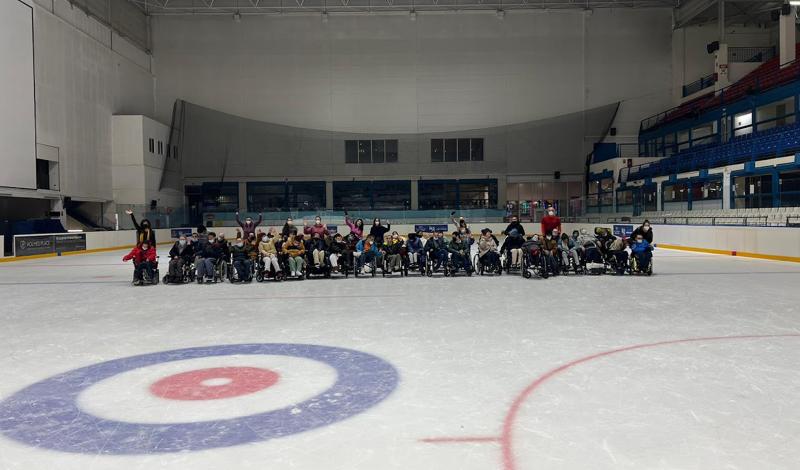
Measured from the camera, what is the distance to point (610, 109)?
3525 centimetres

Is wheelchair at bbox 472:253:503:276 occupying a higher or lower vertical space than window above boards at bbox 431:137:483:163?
lower

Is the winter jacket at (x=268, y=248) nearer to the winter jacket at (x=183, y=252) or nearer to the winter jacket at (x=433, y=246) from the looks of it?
the winter jacket at (x=183, y=252)

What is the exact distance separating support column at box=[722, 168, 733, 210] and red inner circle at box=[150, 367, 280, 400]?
842 inches

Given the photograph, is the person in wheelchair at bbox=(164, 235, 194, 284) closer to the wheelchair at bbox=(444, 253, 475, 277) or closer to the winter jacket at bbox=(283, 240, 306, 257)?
the winter jacket at bbox=(283, 240, 306, 257)

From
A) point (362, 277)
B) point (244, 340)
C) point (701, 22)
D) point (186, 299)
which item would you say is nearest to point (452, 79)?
point (701, 22)

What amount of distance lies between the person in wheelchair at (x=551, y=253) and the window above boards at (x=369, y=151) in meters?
24.1

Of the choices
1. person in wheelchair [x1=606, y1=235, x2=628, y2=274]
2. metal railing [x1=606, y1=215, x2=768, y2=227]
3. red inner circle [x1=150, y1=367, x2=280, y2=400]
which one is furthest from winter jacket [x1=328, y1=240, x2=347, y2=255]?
metal railing [x1=606, y1=215, x2=768, y2=227]

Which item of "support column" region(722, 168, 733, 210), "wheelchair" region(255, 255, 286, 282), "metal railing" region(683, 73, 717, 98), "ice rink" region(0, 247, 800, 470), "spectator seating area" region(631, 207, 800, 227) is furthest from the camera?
"metal railing" region(683, 73, 717, 98)

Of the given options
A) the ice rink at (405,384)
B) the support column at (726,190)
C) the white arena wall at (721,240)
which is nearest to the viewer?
the ice rink at (405,384)

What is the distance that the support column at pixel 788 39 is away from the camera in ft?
89.5

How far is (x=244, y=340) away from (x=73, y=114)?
25.3m

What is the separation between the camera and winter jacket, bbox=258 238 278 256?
454 inches

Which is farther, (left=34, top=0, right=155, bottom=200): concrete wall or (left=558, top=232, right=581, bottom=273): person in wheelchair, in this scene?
(left=34, top=0, right=155, bottom=200): concrete wall

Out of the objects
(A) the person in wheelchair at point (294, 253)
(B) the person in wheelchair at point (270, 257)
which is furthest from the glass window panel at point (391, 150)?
(B) the person in wheelchair at point (270, 257)
